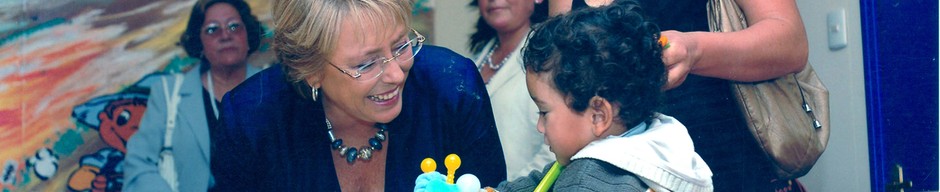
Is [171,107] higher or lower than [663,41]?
lower

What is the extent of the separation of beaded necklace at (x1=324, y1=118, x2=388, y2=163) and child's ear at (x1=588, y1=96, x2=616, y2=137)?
69 centimetres

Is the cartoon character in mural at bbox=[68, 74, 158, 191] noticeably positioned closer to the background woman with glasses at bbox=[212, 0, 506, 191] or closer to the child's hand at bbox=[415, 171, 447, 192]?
the background woman with glasses at bbox=[212, 0, 506, 191]

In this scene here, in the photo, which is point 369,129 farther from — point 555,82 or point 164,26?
point 164,26

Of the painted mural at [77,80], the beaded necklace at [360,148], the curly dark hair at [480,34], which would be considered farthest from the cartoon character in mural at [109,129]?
the beaded necklace at [360,148]

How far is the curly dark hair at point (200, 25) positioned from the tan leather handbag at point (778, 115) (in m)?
1.98

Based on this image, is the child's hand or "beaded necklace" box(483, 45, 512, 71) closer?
the child's hand

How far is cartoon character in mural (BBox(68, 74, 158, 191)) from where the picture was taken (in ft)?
11.4

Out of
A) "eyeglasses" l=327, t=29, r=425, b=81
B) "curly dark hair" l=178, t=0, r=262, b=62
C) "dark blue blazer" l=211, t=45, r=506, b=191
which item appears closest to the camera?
"eyeglasses" l=327, t=29, r=425, b=81

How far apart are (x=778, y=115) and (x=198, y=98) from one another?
7.10 feet

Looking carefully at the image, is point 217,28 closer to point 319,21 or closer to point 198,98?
point 198,98

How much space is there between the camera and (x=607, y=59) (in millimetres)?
1865

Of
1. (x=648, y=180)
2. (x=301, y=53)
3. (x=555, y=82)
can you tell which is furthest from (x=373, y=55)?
(x=648, y=180)

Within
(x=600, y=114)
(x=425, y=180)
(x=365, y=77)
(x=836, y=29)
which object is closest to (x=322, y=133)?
(x=365, y=77)

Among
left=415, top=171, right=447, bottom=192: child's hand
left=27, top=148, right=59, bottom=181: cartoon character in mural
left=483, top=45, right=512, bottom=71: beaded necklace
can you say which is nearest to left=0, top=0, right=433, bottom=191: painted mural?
left=27, top=148, right=59, bottom=181: cartoon character in mural
